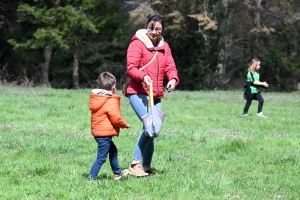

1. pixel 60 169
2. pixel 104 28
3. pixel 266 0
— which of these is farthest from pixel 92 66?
pixel 60 169

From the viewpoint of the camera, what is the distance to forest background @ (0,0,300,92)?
3578cm

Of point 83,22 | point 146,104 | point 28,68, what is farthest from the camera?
point 28,68

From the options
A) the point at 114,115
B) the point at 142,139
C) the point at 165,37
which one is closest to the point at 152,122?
the point at 114,115

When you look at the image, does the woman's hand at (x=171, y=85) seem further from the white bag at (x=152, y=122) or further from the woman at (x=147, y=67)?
the white bag at (x=152, y=122)

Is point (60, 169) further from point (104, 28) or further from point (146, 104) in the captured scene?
point (104, 28)

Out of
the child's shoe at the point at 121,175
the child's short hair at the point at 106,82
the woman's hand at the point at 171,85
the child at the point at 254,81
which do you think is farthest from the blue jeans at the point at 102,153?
the child at the point at 254,81

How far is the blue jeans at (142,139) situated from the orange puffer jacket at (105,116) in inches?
21.9

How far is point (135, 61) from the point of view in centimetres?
702

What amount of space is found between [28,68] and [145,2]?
1235 cm

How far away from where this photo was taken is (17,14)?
1574 inches

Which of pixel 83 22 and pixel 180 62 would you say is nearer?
pixel 83 22

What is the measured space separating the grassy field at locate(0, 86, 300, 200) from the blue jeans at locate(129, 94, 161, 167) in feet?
1.01

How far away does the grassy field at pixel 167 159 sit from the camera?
6.30 meters

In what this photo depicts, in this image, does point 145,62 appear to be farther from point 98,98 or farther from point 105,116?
point 105,116
